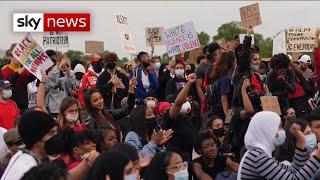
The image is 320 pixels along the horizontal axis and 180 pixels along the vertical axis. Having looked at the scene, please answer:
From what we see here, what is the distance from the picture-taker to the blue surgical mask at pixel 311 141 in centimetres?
685

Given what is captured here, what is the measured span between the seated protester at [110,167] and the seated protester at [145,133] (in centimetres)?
271

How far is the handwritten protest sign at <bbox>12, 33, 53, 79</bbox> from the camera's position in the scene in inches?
385

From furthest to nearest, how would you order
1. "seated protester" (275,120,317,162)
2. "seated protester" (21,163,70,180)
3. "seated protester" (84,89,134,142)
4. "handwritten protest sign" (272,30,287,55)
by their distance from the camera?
"handwritten protest sign" (272,30,287,55), "seated protester" (84,89,134,142), "seated protester" (275,120,317,162), "seated protester" (21,163,70,180)

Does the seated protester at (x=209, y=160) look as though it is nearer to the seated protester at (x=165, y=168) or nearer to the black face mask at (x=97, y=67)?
the seated protester at (x=165, y=168)

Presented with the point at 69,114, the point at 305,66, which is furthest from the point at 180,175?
the point at 305,66

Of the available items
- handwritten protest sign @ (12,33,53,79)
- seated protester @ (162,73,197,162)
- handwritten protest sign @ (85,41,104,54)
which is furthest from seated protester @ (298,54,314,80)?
handwritten protest sign @ (85,41,104,54)

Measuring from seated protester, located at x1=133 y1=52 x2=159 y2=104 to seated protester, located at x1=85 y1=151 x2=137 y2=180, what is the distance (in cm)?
761

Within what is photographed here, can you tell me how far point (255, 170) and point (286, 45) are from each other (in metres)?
10.4

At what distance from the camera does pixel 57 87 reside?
11414 millimetres

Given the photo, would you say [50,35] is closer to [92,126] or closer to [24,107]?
[24,107]

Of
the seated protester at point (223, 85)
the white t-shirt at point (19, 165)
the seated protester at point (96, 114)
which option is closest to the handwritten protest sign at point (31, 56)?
the seated protester at point (96, 114)

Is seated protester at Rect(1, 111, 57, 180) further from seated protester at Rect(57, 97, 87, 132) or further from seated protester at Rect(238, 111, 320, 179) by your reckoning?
seated protester at Rect(57, 97, 87, 132)

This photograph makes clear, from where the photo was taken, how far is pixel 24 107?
11.9 metres

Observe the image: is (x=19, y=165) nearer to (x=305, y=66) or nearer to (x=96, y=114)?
(x=96, y=114)
